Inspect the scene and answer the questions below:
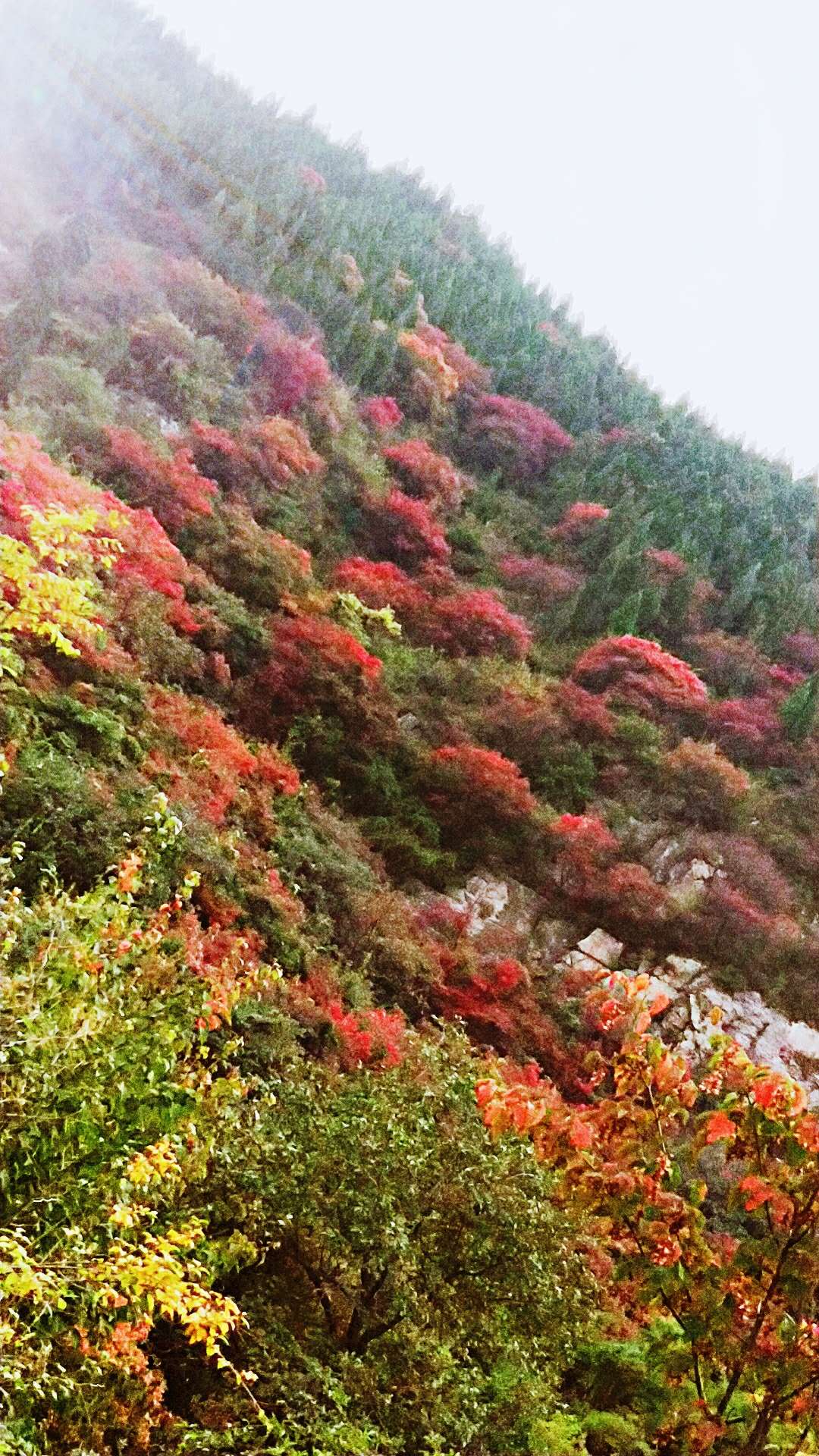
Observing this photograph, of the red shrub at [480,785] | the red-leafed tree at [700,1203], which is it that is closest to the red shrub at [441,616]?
the red shrub at [480,785]

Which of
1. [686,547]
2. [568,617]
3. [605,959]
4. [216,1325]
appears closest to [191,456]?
[568,617]

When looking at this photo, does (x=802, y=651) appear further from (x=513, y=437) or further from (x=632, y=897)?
(x=632, y=897)

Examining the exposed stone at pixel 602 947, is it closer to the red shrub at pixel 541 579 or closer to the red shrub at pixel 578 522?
the red shrub at pixel 541 579

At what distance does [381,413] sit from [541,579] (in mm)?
5397

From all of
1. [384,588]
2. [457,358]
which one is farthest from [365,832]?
[457,358]

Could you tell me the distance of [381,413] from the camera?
2175 centimetres

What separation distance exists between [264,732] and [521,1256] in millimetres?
9043

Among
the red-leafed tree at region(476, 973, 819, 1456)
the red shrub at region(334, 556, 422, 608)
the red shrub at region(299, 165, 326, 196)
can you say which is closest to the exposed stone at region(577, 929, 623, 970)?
the red shrub at region(334, 556, 422, 608)

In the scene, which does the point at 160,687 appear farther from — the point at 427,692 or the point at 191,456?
the point at 191,456

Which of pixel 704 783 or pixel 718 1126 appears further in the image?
pixel 704 783

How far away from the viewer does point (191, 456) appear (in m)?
15.7

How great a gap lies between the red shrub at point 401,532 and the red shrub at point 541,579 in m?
1.76

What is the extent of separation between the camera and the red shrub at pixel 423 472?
20703mm

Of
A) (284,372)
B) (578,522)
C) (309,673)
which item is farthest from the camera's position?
(578,522)
